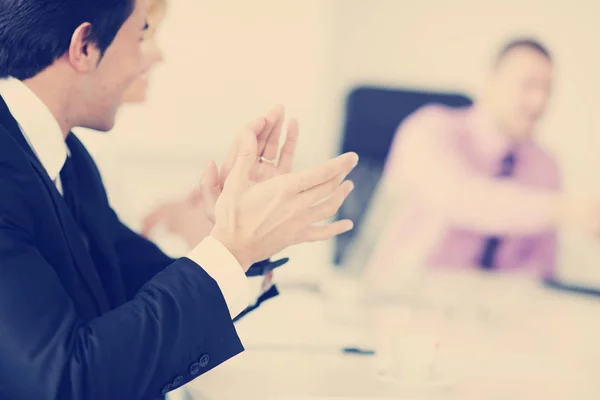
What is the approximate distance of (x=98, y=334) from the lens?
729 millimetres

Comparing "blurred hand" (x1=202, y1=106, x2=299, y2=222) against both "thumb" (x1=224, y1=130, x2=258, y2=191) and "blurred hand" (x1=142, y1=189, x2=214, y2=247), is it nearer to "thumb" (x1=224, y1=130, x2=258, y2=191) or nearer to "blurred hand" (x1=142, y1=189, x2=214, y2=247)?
"thumb" (x1=224, y1=130, x2=258, y2=191)

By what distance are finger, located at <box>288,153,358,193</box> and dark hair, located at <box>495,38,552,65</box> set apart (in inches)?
50.7

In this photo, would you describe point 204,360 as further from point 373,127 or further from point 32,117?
point 373,127

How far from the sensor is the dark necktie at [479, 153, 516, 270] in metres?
1.94

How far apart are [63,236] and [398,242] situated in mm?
1457

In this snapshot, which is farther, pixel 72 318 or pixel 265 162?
pixel 265 162

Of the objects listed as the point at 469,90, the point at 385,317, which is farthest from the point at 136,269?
the point at 469,90

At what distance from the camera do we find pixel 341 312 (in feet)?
4.50

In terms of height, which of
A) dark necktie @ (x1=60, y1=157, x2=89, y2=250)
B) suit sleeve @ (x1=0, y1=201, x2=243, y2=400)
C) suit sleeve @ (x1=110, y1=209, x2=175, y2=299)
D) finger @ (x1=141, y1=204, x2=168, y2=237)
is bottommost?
finger @ (x1=141, y1=204, x2=168, y2=237)

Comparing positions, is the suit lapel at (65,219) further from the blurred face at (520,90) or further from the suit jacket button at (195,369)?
the blurred face at (520,90)

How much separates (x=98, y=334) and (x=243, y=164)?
0.30 metres

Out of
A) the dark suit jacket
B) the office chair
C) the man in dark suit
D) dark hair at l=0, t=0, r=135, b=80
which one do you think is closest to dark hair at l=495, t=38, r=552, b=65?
the office chair

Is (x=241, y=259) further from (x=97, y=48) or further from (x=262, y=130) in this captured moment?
(x=97, y=48)

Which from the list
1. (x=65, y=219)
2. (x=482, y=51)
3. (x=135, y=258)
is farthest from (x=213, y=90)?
(x=65, y=219)
